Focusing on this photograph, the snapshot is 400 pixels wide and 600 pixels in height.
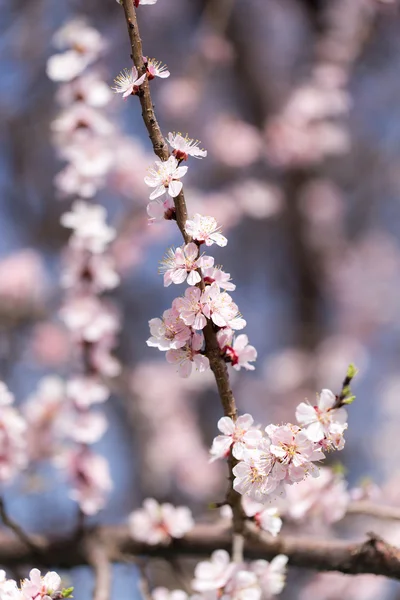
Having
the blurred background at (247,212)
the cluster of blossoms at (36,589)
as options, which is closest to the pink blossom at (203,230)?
the cluster of blossoms at (36,589)

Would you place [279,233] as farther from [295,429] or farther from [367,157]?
[295,429]

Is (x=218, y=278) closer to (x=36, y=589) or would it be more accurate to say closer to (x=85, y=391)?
(x=36, y=589)

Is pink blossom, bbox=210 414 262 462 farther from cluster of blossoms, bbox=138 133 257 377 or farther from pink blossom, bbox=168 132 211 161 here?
pink blossom, bbox=168 132 211 161

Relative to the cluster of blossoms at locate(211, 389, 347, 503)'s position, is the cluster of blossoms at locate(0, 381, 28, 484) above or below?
above

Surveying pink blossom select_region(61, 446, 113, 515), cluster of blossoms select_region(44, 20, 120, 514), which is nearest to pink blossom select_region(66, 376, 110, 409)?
cluster of blossoms select_region(44, 20, 120, 514)

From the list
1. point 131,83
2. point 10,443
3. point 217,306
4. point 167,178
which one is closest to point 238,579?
point 217,306

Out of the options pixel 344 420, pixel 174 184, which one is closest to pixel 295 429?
Answer: pixel 344 420
